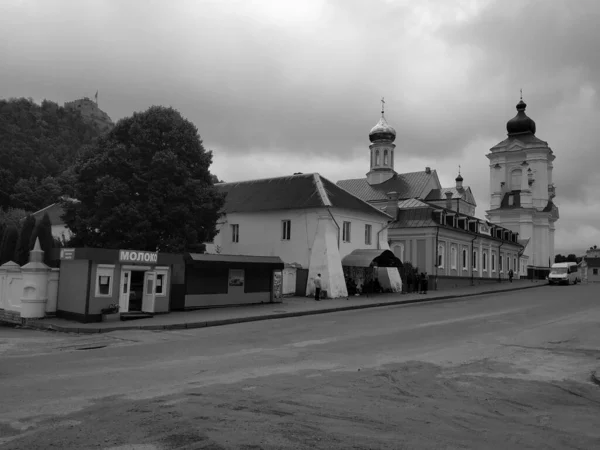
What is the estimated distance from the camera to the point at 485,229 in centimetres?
5397

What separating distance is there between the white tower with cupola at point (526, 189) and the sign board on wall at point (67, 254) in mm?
70346

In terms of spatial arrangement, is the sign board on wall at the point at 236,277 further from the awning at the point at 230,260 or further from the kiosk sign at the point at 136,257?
the kiosk sign at the point at 136,257

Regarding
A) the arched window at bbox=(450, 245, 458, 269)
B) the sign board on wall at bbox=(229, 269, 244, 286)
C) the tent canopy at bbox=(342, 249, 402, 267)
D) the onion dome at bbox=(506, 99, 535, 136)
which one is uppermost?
the onion dome at bbox=(506, 99, 535, 136)

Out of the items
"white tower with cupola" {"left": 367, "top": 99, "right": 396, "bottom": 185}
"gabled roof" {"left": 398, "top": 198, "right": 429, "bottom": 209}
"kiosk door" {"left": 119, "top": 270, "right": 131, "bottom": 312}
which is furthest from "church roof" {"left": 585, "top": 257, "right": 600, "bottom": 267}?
"kiosk door" {"left": 119, "top": 270, "right": 131, "bottom": 312}

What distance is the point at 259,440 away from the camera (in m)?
5.95

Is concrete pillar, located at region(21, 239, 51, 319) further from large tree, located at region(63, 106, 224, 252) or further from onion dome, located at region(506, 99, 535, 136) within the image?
onion dome, located at region(506, 99, 535, 136)

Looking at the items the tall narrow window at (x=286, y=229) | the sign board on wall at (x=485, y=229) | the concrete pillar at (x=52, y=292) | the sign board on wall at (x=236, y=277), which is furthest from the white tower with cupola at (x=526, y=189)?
the concrete pillar at (x=52, y=292)

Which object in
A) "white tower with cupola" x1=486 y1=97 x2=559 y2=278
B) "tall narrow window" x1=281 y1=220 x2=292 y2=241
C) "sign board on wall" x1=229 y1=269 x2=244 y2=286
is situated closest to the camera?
"sign board on wall" x1=229 y1=269 x2=244 y2=286

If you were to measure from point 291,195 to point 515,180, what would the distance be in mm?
58370

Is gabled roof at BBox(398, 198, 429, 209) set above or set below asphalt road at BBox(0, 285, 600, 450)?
above

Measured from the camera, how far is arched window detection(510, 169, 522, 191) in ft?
267

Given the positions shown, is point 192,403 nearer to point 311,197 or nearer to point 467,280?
point 311,197

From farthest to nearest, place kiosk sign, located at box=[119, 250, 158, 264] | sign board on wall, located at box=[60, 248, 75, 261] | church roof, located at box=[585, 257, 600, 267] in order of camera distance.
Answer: church roof, located at box=[585, 257, 600, 267], kiosk sign, located at box=[119, 250, 158, 264], sign board on wall, located at box=[60, 248, 75, 261]

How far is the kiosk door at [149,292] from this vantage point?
837 inches
